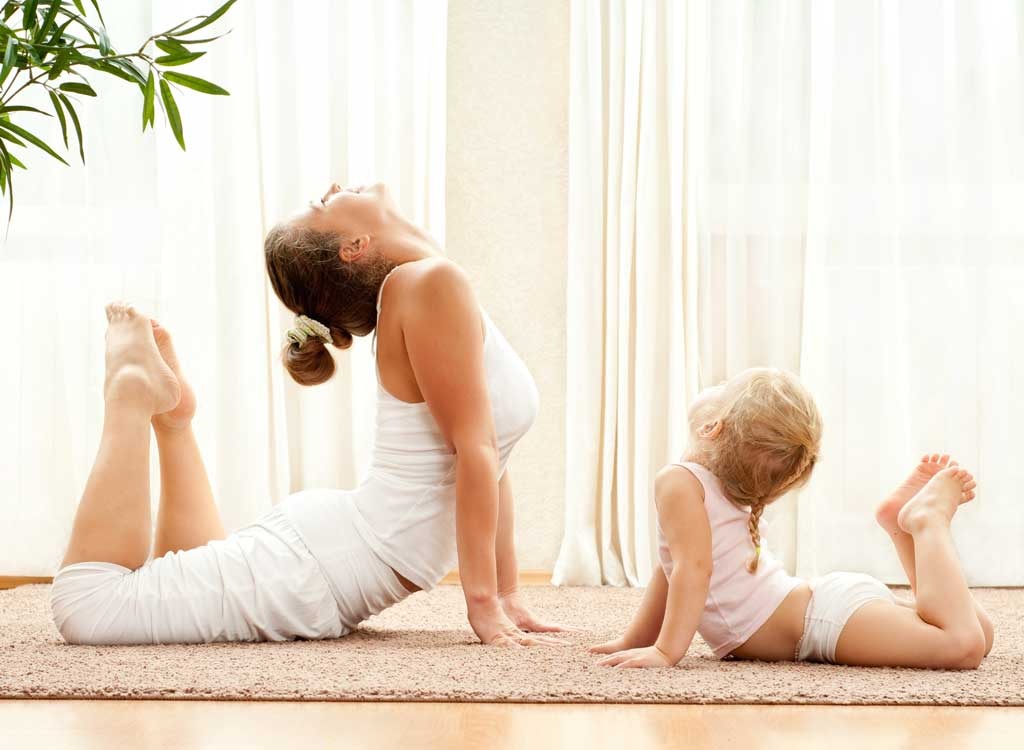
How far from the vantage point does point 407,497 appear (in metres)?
1.89

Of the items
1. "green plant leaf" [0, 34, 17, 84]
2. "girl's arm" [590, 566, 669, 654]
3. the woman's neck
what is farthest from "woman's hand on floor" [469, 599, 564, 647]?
"green plant leaf" [0, 34, 17, 84]

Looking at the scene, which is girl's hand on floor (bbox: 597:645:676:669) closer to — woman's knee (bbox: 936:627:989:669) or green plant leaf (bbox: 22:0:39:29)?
woman's knee (bbox: 936:627:989:669)

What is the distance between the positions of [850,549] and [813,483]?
0.75 ft

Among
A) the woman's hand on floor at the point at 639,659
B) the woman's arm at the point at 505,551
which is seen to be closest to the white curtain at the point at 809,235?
the woman's arm at the point at 505,551

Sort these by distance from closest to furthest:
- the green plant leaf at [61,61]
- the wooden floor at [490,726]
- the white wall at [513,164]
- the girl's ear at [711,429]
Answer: the wooden floor at [490,726] → the girl's ear at [711,429] → the green plant leaf at [61,61] → the white wall at [513,164]

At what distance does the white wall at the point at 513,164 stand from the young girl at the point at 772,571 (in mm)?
1723

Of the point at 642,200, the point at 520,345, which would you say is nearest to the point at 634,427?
the point at 520,345

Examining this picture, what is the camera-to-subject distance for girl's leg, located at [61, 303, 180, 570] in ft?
5.89

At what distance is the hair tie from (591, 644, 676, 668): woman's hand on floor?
774 mm

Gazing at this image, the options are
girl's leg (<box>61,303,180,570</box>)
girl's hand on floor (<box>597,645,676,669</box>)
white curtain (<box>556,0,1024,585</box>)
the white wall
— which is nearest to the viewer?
girl's hand on floor (<box>597,645,676,669</box>)

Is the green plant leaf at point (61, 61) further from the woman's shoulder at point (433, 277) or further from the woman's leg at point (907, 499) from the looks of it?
the woman's leg at point (907, 499)

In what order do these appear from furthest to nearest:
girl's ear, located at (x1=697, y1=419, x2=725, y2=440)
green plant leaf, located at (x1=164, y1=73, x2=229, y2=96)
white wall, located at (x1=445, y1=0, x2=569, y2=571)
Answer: white wall, located at (x1=445, y1=0, x2=569, y2=571)
green plant leaf, located at (x1=164, y1=73, x2=229, y2=96)
girl's ear, located at (x1=697, y1=419, x2=725, y2=440)

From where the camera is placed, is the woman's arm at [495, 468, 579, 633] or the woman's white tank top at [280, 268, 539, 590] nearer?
the woman's white tank top at [280, 268, 539, 590]

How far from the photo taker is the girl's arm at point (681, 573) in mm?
1590
